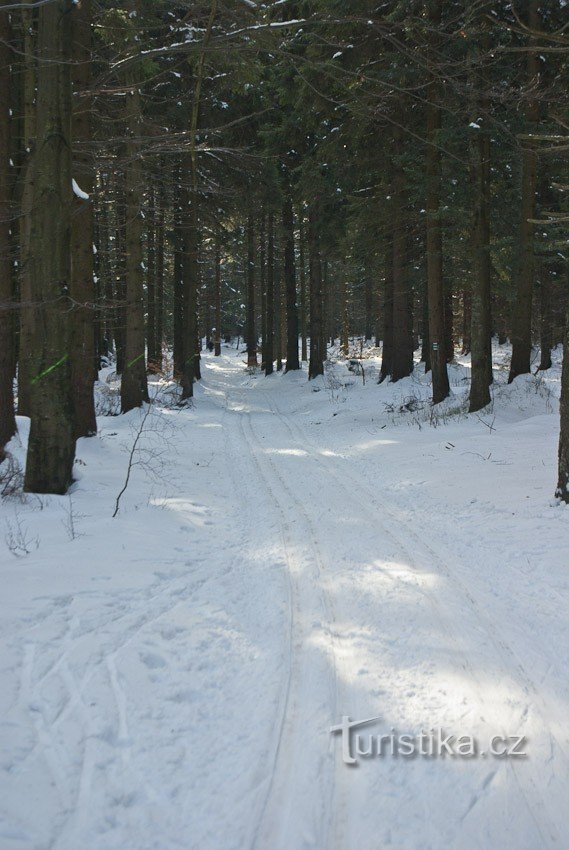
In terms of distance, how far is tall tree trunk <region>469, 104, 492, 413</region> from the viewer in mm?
12391

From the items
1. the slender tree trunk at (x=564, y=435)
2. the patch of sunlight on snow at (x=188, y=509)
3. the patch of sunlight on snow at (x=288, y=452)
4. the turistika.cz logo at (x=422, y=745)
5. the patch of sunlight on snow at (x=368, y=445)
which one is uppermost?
the slender tree trunk at (x=564, y=435)

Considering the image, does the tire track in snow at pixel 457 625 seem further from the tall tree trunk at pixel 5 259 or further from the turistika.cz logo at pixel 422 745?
the tall tree trunk at pixel 5 259

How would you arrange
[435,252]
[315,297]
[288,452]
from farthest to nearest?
[315,297] < [435,252] < [288,452]

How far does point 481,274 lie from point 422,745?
11.8m

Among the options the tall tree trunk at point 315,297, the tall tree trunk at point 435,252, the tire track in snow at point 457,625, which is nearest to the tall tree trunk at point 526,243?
the tall tree trunk at point 435,252

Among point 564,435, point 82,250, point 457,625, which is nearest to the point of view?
point 457,625

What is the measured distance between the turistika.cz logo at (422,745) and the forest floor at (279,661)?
3cm

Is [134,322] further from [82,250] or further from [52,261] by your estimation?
[52,261]

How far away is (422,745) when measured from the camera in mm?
2824

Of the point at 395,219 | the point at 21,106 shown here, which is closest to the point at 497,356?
the point at 395,219

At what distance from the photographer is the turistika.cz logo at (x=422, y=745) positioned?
Result: 2.75 meters

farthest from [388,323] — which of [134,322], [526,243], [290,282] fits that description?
[134,322]

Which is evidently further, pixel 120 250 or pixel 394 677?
pixel 120 250

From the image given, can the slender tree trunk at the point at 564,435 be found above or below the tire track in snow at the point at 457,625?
above
